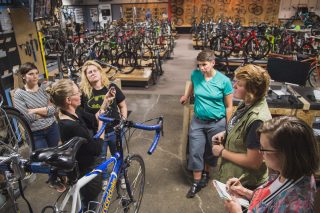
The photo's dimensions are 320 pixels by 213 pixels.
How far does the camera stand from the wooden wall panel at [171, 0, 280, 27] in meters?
14.4

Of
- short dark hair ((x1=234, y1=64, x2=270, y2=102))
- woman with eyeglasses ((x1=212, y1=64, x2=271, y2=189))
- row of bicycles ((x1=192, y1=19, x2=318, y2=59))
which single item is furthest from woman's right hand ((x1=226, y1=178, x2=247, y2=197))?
row of bicycles ((x1=192, y1=19, x2=318, y2=59))

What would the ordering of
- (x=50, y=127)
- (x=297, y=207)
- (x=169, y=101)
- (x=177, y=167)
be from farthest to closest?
(x=169, y=101) → (x=177, y=167) → (x=50, y=127) → (x=297, y=207)

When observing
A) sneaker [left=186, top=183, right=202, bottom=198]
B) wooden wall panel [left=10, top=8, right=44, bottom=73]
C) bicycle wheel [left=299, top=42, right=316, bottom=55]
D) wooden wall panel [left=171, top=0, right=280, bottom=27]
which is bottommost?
sneaker [left=186, top=183, right=202, bottom=198]

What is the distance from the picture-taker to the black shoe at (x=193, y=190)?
265cm

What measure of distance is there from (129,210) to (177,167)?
3.59ft

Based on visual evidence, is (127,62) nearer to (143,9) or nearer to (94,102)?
(94,102)

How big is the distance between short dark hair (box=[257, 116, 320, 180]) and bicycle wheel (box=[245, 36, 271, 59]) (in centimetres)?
732

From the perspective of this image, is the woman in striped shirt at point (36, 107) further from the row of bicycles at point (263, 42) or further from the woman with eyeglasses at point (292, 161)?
the row of bicycles at point (263, 42)

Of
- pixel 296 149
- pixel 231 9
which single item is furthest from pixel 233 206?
pixel 231 9

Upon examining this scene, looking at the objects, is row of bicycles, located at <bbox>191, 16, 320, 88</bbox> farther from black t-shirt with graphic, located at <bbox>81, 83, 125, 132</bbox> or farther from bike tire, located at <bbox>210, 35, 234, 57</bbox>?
black t-shirt with graphic, located at <bbox>81, 83, 125, 132</bbox>

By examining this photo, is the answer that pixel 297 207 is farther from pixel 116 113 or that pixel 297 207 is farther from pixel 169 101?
pixel 169 101

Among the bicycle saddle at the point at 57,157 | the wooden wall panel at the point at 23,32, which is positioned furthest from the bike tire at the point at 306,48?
the bicycle saddle at the point at 57,157

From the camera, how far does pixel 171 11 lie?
609 inches

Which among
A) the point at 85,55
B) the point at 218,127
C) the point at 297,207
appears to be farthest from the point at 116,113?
the point at 85,55
